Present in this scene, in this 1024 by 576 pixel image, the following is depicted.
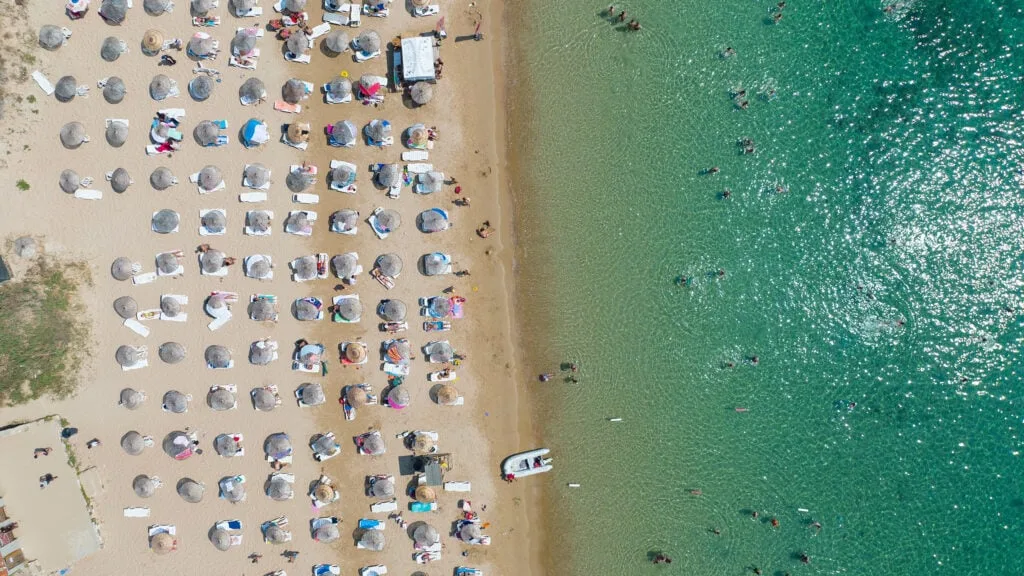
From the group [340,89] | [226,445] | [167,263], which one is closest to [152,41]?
[340,89]

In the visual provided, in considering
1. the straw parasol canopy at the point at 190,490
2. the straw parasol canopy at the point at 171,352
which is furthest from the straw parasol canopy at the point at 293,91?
the straw parasol canopy at the point at 190,490

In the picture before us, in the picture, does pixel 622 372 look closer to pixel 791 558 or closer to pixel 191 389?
pixel 791 558

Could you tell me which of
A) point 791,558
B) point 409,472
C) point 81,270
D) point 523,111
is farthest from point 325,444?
point 791,558

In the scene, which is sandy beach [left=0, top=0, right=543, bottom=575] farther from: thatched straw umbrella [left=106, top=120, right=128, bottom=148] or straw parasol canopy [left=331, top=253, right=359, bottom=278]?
straw parasol canopy [left=331, top=253, right=359, bottom=278]

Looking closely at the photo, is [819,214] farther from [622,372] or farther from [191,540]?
[191,540]

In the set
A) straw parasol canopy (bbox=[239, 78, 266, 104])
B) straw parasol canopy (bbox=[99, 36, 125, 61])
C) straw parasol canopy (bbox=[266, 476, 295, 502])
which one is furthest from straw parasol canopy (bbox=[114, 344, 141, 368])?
straw parasol canopy (bbox=[99, 36, 125, 61])

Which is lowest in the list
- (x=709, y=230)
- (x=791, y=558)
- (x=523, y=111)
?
(x=791, y=558)

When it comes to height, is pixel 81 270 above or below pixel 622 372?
above
